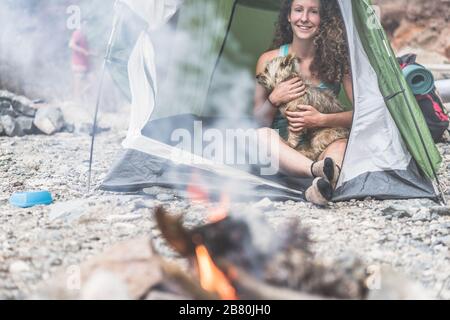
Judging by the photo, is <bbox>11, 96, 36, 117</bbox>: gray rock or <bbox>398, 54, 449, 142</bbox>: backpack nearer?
<bbox>398, 54, 449, 142</bbox>: backpack

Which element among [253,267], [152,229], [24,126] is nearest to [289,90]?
[152,229]

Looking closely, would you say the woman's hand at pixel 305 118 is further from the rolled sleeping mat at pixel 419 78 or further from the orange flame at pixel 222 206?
the rolled sleeping mat at pixel 419 78

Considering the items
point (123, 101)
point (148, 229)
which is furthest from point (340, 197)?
point (123, 101)

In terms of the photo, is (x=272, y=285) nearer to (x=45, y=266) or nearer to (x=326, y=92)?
(x=45, y=266)

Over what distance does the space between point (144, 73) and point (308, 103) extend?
104 centimetres

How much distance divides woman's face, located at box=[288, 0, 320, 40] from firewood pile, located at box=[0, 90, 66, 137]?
12.4 ft

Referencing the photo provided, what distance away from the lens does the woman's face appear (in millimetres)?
4262

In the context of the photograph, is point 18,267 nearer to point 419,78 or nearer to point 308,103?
point 308,103

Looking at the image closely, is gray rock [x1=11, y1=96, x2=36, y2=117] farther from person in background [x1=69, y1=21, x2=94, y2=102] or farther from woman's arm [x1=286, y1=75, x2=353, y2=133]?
woman's arm [x1=286, y1=75, x2=353, y2=133]

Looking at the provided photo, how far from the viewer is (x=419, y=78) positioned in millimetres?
5301

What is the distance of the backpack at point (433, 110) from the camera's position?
5558mm

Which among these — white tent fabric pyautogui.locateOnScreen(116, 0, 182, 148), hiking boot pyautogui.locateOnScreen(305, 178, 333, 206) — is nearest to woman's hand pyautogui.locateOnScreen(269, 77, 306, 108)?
hiking boot pyautogui.locateOnScreen(305, 178, 333, 206)

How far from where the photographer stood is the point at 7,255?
3.09 metres

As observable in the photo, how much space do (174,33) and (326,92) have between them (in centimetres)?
111
